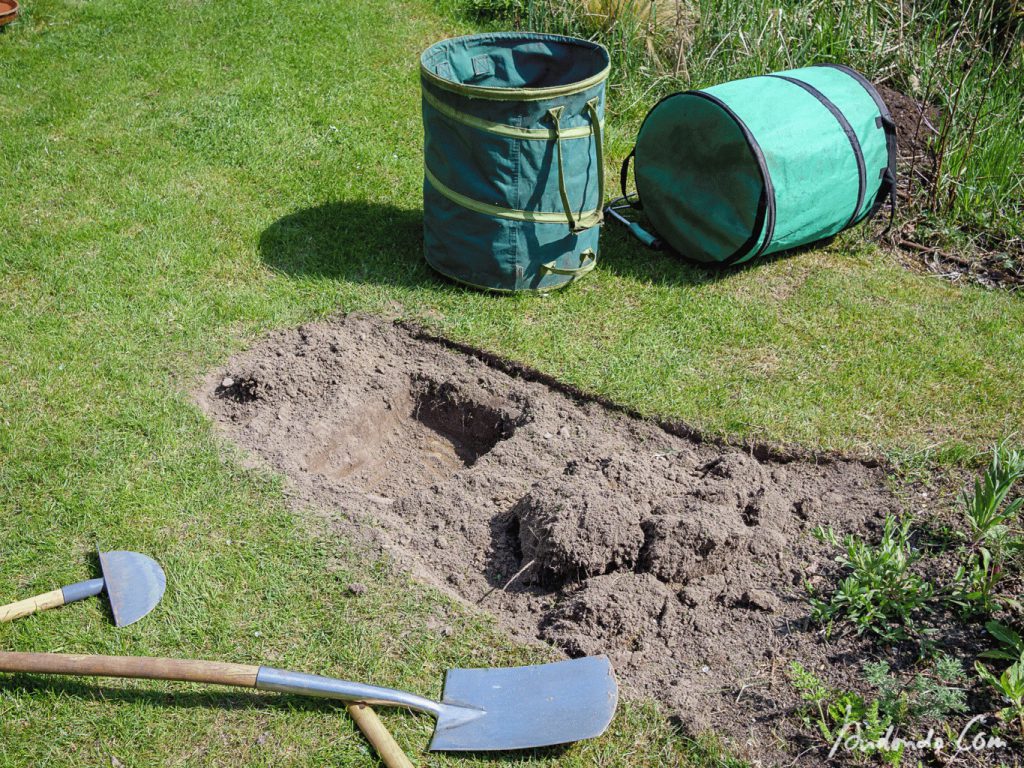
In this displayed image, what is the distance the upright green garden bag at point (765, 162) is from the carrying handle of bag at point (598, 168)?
1.89 ft

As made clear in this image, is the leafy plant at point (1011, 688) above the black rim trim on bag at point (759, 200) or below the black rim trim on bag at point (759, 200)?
below

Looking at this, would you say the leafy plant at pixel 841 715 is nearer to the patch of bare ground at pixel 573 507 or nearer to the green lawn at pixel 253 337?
the patch of bare ground at pixel 573 507

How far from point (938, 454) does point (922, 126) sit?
3.09 metres

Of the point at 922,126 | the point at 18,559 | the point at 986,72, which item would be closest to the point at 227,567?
the point at 18,559

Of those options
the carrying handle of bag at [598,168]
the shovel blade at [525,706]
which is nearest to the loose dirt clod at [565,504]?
the shovel blade at [525,706]

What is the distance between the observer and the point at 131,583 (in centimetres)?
310

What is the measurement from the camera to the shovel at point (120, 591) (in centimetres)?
300

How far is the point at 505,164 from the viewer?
4.27m

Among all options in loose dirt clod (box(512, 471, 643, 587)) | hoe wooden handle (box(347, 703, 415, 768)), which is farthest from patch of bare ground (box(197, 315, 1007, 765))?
hoe wooden handle (box(347, 703, 415, 768))

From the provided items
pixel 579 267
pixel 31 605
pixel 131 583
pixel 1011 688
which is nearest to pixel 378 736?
pixel 131 583

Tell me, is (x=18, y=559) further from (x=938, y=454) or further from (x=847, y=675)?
(x=938, y=454)

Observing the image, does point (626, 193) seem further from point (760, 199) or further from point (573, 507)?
point (573, 507)

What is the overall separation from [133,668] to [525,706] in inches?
45.9

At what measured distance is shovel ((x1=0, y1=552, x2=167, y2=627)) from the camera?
300cm
